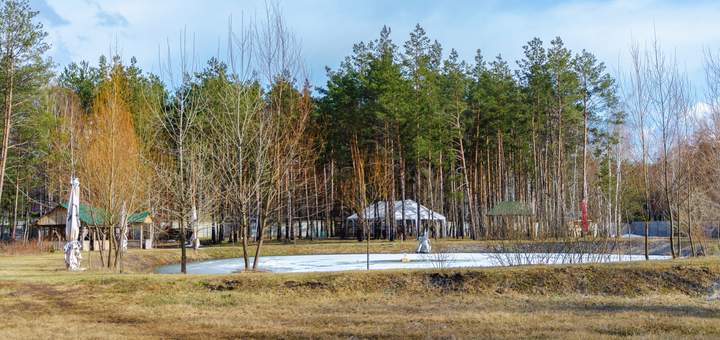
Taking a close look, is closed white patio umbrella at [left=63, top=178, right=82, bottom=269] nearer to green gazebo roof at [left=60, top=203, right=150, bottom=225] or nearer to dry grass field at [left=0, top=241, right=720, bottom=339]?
green gazebo roof at [left=60, top=203, right=150, bottom=225]

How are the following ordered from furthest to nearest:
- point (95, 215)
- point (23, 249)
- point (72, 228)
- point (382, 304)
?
point (23, 249)
point (95, 215)
point (72, 228)
point (382, 304)

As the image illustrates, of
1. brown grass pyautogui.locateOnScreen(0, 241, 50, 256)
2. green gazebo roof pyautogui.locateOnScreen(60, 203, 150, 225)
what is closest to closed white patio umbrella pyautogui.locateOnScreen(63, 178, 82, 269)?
green gazebo roof pyautogui.locateOnScreen(60, 203, 150, 225)

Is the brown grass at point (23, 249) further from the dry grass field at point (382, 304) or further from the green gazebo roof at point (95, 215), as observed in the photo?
the dry grass field at point (382, 304)

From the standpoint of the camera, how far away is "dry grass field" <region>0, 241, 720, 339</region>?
19.7 feet

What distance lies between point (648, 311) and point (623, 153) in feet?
115

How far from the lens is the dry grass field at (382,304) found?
5.99 metres

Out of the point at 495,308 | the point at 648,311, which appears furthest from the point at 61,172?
the point at 648,311

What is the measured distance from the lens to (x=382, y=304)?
26.6 ft

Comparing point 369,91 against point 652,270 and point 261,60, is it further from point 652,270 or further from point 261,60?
point 652,270

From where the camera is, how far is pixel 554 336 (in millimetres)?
5422

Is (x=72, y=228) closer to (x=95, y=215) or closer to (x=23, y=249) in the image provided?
(x=95, y=215)

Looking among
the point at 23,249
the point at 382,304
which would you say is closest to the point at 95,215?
the point at 23,249

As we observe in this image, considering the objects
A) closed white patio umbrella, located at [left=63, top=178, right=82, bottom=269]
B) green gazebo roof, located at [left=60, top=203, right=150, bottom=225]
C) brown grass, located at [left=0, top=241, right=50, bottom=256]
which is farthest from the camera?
brown grass, located at [left=0, top=241, right=50, bottom=256]

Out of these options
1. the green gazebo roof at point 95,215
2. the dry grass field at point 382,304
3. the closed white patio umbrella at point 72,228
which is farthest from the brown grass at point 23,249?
the dry grass field at point 382,304
